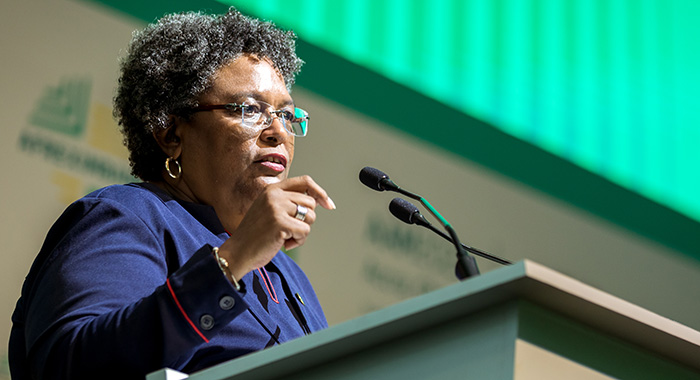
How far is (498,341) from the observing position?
0.99 m

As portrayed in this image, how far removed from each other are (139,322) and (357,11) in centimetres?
223

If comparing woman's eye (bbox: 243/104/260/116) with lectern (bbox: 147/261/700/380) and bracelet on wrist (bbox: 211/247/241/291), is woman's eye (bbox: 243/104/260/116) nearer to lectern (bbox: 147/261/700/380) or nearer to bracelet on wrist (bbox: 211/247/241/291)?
bracelet on wrist (bbox: 211/247/241/291)

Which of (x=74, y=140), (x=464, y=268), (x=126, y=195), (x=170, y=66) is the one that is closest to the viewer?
(x=464, y=268)

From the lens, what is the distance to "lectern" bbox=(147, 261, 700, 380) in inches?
38.5

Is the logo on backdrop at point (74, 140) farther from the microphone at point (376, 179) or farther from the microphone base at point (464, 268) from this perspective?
the microphone base at point (464, 268)

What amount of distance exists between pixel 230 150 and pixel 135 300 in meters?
0.57

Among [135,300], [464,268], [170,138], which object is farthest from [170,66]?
[464,268]

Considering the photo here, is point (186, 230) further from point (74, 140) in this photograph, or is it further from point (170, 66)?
Result: point (74, 140)

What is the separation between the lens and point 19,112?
2.40m

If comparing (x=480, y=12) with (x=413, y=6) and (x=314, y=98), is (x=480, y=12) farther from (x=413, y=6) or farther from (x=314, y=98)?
(x=314, y=98)

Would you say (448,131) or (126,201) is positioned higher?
(448,131)

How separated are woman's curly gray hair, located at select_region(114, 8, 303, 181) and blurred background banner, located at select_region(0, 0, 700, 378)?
38 cm

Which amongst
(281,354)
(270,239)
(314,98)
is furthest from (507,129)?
(281,354)

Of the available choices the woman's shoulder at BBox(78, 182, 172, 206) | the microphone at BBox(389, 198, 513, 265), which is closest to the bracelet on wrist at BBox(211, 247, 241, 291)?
the woman's shoulder at BBox(78, 182, 172, 206)
